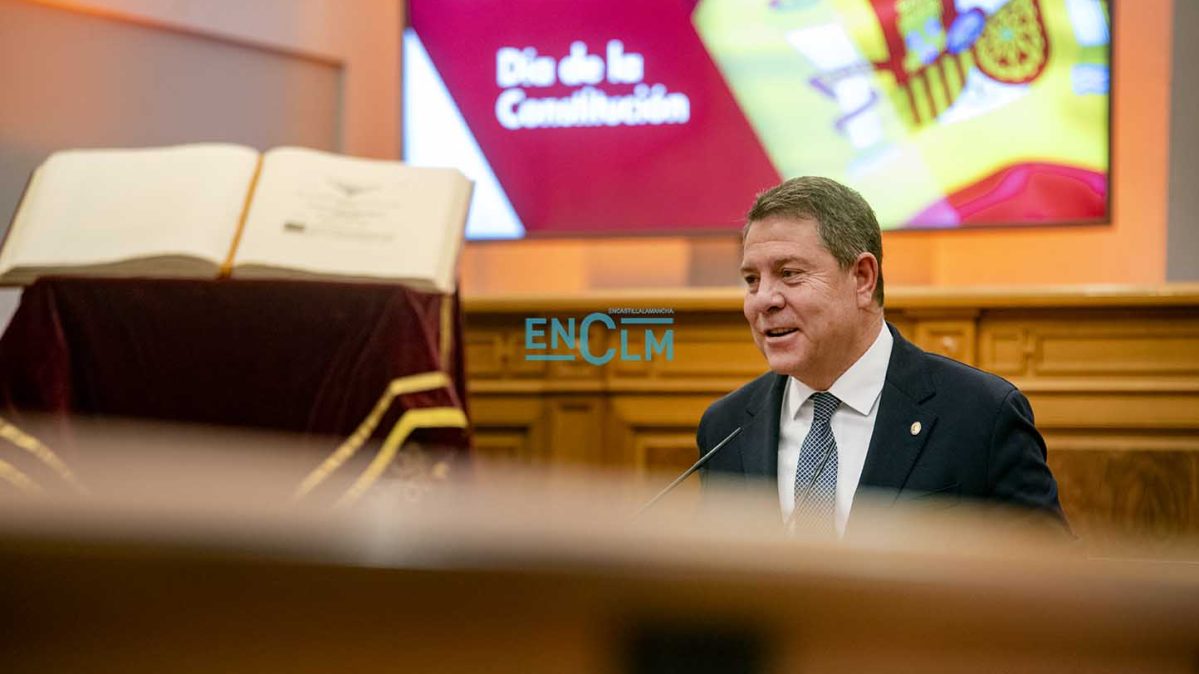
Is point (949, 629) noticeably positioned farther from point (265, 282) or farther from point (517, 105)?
point (517, 105)

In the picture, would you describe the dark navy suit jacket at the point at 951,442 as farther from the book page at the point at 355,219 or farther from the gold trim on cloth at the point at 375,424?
the book page at the point at 355,219

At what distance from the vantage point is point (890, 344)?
1.86 m

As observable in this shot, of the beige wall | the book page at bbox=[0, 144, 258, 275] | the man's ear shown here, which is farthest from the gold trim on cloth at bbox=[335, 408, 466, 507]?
the beige wall

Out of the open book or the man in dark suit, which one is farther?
the open book

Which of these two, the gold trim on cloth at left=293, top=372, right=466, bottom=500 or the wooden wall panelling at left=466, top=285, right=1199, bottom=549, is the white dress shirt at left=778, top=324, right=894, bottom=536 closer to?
the gold trim on cloth at left=293, top=372, right=466, bottom=500

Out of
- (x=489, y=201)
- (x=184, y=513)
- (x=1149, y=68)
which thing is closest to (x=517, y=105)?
(x=489, y=201)

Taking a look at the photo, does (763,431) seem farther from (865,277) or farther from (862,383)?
(865,277)

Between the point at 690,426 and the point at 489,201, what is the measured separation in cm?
136

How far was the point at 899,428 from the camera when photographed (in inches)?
67.6

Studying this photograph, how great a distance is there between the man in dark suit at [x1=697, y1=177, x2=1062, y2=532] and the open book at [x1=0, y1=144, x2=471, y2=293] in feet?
2.70

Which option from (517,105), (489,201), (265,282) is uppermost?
(517,105)

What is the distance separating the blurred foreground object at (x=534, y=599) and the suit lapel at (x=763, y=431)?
148cm

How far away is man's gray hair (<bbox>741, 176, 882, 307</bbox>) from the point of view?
179 cm

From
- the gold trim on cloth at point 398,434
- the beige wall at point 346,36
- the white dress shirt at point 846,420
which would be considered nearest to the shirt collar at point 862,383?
the white dress shirt at point 846,420
